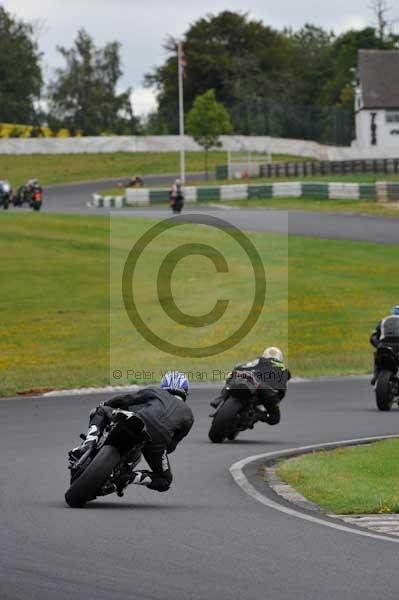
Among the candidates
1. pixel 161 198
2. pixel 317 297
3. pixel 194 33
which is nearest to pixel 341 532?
pixel 317 297

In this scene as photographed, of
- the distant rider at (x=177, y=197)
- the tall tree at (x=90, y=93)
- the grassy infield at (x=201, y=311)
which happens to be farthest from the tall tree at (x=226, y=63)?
the grassy infield at (x=201, y=311)

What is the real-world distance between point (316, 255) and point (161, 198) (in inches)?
915

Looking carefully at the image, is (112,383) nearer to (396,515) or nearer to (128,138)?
(396,515)

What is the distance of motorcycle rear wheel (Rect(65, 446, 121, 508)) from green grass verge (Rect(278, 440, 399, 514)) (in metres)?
1.85

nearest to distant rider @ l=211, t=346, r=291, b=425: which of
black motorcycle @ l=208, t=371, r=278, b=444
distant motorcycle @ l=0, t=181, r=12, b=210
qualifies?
black motorcycle @ l=208, t=371, r=278, b=444

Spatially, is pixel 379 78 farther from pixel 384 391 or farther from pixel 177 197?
pixel 384 391

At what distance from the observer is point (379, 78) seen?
97.2 meters

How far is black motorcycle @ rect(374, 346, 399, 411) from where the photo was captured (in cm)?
1903

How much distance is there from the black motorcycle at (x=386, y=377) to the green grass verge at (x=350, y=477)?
3938 mm

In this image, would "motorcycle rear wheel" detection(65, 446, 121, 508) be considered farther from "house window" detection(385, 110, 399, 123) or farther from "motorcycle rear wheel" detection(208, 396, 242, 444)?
"house window" detection(385, 110, 399, 123)

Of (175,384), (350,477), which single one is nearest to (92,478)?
(175,384)

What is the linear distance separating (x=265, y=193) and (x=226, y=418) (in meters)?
46.5

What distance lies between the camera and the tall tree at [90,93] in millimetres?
130375

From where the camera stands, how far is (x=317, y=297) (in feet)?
113
